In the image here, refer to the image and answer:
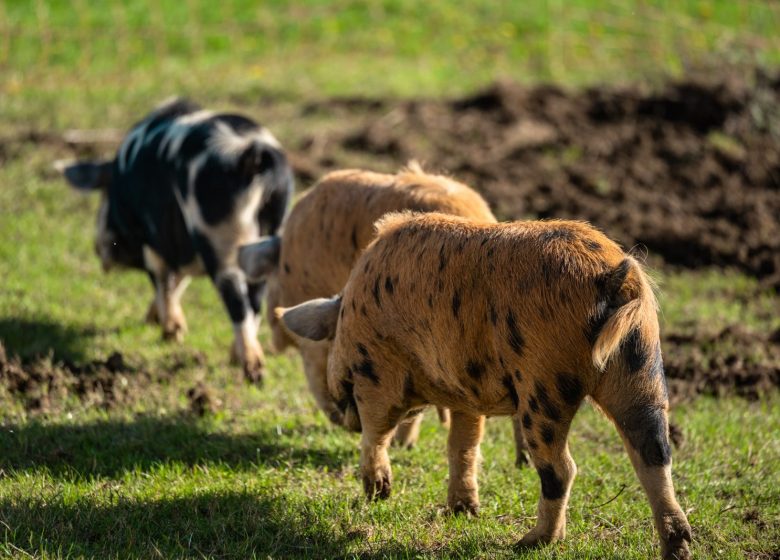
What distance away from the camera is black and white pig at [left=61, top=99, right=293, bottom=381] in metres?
7.40

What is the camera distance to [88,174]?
30.6ft

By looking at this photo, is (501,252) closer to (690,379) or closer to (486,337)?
(486,337)

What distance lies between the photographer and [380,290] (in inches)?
205

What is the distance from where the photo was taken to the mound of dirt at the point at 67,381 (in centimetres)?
698

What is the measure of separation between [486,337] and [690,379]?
A: 3.28 meters

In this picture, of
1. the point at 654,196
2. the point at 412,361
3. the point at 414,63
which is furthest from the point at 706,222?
the point at 414,63

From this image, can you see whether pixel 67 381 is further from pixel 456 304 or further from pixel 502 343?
pixel 502 343

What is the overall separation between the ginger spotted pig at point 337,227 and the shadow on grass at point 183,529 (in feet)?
2.92

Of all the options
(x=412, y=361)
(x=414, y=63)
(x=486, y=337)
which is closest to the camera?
(x=486, y=337)

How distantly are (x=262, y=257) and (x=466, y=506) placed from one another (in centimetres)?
233

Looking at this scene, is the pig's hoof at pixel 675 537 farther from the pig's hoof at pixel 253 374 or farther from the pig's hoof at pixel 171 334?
the pig's hoof at pixel 171 334

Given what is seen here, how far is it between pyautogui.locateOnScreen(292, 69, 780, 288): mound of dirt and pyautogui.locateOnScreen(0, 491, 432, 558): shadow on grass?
5.58 metres

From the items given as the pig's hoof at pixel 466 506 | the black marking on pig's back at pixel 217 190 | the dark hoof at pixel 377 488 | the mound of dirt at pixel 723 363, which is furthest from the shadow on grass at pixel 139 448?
the mound of dirt at pixel 723 363

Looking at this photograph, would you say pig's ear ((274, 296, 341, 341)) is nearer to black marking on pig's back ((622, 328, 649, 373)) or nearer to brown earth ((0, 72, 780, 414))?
black marking on pig's back ((622, 328, 649, 373))
